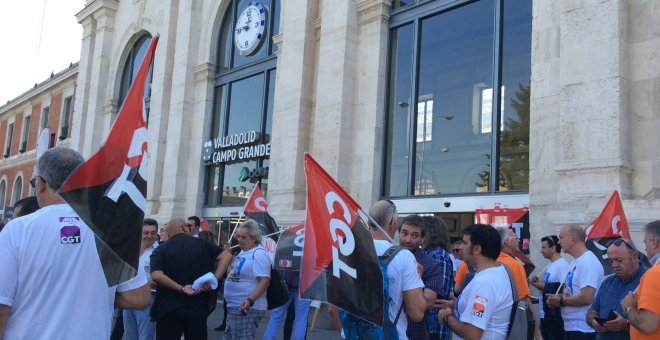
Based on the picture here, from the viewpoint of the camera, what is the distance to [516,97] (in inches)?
421

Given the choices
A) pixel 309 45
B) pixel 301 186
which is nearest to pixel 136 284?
pixel 301 186

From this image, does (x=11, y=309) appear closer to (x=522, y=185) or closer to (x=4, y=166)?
(x=522, y=185)

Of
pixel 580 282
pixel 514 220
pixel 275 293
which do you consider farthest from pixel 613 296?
pixel 514 220

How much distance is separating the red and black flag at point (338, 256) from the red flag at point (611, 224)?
158 inches

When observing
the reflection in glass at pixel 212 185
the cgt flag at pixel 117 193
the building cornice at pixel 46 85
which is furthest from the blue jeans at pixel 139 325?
the building cornice at pixel 46 85

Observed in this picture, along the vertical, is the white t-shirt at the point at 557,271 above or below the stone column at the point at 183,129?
below

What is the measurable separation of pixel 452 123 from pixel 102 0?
17.0 metres

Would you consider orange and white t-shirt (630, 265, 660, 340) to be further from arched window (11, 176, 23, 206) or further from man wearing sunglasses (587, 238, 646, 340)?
arched window (11, 176, 23, 206)

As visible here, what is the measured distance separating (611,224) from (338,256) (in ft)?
14.0

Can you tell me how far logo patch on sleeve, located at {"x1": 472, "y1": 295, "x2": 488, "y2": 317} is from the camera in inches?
148

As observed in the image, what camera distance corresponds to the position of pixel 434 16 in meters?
12.5

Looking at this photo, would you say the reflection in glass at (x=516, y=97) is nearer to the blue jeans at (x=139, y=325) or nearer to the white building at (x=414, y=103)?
the white building at (x=414, y=103)

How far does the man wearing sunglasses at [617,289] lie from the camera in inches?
181

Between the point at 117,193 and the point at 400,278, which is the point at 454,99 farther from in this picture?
the point at 117,193
